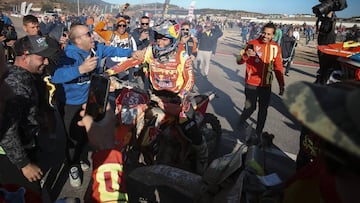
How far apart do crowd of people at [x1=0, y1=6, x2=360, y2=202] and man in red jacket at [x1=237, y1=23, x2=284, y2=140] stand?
18 mm

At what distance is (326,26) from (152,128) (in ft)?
17.8

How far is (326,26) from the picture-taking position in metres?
6.77

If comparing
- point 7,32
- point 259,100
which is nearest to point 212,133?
point 259,100

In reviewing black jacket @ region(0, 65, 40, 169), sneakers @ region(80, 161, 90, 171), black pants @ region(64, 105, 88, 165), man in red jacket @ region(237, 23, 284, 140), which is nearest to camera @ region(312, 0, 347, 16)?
man in red jacket @ region(237, 23, 284, 140)

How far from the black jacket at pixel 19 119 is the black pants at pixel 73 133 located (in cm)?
91

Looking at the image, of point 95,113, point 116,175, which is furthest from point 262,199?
point 95,113

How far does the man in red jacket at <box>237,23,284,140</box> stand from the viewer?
17.3ft

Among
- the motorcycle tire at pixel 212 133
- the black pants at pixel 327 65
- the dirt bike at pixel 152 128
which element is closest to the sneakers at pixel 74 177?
the dirt bike at pixel 152 128

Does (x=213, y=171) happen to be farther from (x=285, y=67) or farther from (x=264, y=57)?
(x=285, y=67)

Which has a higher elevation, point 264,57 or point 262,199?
point 264,57

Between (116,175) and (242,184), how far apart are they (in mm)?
784

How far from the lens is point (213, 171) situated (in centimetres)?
207

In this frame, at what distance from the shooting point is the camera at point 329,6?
6352mm

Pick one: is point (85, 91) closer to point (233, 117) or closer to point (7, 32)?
point (7, 32)
